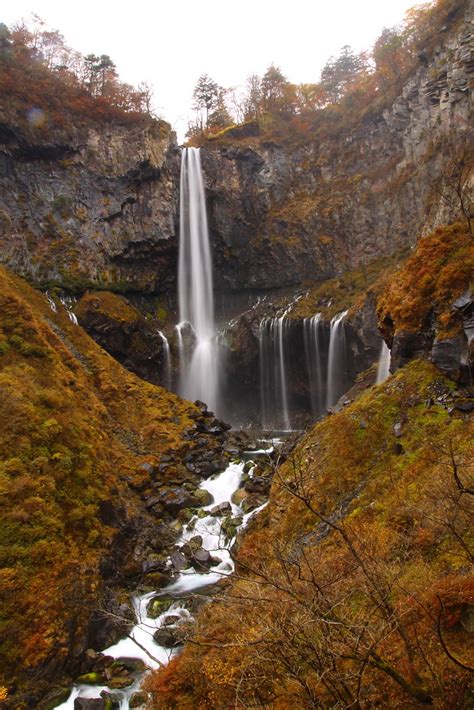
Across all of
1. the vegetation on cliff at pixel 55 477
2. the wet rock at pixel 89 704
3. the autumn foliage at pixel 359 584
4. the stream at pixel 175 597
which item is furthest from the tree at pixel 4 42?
the wet rock at pixel 89 704

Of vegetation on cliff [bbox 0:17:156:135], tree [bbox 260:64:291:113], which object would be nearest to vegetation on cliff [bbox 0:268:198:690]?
vegetation on cliff [bbox 0:17:156:135]

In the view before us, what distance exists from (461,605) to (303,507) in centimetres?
651

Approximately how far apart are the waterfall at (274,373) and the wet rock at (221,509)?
1707cm

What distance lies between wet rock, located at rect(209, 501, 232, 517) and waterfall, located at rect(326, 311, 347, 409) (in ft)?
50.9

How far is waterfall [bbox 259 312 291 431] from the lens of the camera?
34656 millimetres

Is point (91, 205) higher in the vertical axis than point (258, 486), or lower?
higher

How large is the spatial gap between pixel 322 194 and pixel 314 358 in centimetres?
1707

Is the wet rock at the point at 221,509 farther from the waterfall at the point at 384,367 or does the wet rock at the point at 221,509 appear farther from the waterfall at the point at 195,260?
the waterfall at the point at 195,260

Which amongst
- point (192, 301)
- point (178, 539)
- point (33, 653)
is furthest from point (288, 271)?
point (33, 653)

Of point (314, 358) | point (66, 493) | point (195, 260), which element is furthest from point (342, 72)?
point (66, 493)

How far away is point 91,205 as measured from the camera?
1384 inches

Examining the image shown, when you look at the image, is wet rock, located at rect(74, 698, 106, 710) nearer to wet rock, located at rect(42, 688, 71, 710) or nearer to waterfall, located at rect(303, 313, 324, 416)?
wet rock, located at rect(42, 688, 71, 710)

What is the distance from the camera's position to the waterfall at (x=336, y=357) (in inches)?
1225

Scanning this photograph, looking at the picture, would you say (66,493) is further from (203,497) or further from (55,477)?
(203,497)
